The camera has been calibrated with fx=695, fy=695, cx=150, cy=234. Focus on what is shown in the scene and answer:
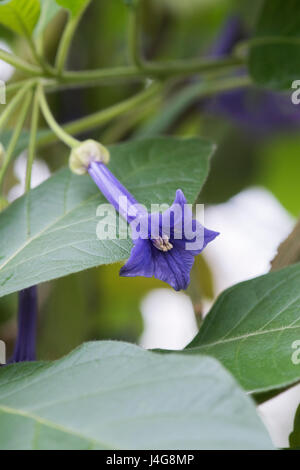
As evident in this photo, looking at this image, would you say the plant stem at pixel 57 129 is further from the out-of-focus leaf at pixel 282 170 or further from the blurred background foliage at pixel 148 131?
the out-of-focus leaf at pixel 282 170

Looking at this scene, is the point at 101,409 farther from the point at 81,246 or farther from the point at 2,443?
the point at 81,246

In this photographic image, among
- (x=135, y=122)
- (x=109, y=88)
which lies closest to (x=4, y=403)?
(x=135, y=122)

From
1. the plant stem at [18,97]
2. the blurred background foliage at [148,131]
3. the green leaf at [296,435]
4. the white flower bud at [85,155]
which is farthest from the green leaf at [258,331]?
the blurred background foliage at [148,131]

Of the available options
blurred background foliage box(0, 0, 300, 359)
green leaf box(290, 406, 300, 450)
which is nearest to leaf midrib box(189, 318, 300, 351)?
green leaf box(290, 406, 300, 450)

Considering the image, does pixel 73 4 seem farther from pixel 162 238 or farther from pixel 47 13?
pixel 162 238

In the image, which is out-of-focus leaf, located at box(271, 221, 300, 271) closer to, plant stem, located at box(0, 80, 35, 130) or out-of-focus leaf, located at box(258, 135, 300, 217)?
plant stem, located at box(0, 80, 35, 130)

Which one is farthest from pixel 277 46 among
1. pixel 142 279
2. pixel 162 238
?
pixel 142 279

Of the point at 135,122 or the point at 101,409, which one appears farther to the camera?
the point at 135,122

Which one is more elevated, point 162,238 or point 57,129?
point 57,129
